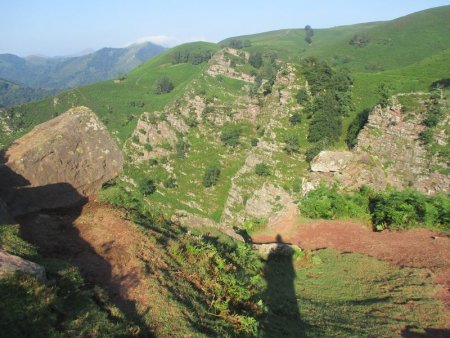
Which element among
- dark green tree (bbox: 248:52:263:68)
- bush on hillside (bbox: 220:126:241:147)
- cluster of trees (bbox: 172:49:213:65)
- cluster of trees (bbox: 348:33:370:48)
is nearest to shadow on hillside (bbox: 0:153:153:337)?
bush on hillside (bbox: 220:126:241:147)

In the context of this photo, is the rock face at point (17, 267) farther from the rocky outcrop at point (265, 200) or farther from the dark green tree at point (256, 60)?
the dark green tree at point (256, 60)

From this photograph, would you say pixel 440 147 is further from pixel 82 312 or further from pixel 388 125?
pixel 82 312

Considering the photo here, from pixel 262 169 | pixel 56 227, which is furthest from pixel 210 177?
pixel 56 227

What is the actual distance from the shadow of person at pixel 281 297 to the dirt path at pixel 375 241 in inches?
102

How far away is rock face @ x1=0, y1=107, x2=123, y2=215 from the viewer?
46.1 ft

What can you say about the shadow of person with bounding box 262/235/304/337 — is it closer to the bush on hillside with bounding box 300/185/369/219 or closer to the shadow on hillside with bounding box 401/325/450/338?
the shadow on hillside with bounding box 401/325/450/338

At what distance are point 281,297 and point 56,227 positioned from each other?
8.21 m

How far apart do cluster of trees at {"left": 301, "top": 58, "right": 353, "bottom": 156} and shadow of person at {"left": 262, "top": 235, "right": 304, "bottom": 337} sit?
130 ft

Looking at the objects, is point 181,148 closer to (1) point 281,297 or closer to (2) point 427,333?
(1) point 281,297

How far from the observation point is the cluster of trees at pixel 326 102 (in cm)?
5747

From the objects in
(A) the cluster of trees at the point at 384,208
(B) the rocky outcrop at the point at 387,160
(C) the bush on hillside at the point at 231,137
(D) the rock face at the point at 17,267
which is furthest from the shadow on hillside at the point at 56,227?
(C) the bush on hillside at the point at 231,137

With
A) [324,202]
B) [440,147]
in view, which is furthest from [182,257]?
[440,147]

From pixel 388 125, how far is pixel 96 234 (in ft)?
155

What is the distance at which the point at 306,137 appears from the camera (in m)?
59.7
